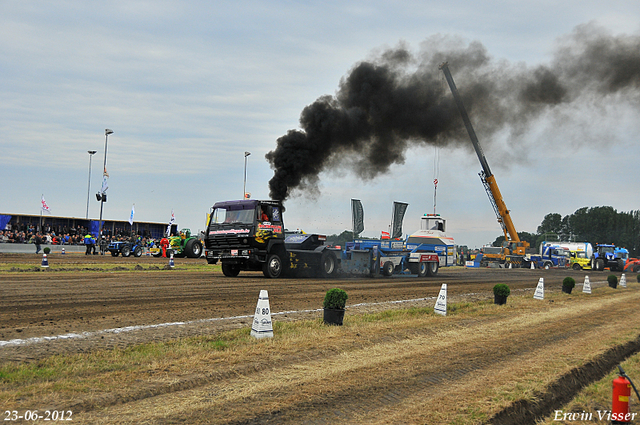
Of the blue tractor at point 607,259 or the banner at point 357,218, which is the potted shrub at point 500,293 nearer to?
the banner at point 357,218

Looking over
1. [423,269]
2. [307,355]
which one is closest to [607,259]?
[423,269]

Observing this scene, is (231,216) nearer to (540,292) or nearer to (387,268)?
(387,268)

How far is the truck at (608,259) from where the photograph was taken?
5203 centimetres

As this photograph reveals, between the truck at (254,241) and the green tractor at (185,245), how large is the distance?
58.4 ft

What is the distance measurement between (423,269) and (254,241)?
41.3 feet

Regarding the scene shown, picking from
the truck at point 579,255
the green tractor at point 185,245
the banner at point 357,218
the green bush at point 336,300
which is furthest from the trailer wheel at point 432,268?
the truck at point 579,255

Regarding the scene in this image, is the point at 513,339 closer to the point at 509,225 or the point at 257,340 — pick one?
the point at 257,340

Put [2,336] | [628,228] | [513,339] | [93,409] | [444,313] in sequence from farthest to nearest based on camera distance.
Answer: [628,228] → [444,313] → [513,339] → [2,336] → [93,409]

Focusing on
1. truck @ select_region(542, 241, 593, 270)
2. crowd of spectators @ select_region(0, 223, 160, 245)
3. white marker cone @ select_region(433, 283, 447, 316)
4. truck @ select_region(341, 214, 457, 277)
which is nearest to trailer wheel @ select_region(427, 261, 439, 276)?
truck @ select_region(341, 214, 457, 277)

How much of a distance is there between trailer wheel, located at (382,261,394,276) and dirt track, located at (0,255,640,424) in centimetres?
1139

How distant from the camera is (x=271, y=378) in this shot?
6.51 metres

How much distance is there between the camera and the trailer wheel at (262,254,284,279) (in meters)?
21.9

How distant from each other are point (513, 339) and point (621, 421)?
5.27 metres

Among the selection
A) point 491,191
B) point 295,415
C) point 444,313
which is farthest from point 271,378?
point 491,191
